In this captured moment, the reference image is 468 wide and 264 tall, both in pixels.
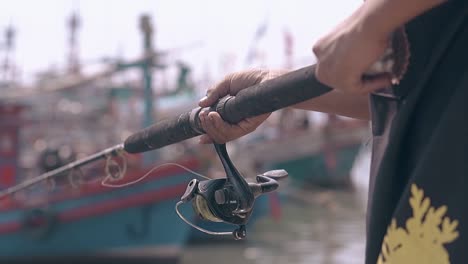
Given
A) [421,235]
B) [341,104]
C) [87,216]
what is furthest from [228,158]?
[87,216]

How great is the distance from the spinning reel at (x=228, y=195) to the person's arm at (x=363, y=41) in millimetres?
475

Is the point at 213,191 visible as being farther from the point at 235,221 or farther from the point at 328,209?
the point at 328,209

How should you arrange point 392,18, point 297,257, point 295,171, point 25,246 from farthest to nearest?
point 295,171
point 297,257
point 25,246
point 392,18

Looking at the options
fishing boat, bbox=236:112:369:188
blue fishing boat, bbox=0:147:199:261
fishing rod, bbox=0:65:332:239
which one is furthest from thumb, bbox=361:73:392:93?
fishing boat, bbox=236:112:369:188

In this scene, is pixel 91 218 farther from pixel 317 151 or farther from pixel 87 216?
pixel 317 151

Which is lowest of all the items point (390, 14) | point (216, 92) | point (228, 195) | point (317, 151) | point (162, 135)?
point (317, 151)

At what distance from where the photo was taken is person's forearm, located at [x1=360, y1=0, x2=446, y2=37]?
0.98m

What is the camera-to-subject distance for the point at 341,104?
61.6 inches

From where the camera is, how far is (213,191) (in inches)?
59.2

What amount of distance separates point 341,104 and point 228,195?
33 centimetres

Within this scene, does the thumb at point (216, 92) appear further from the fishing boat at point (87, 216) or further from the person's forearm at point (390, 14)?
the fishing boat at point (87, 216)

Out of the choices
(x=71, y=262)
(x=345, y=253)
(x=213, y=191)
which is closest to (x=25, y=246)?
(x=71, y=262)

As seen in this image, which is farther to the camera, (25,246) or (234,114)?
(25,246)

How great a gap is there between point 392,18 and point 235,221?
2.16 feet
